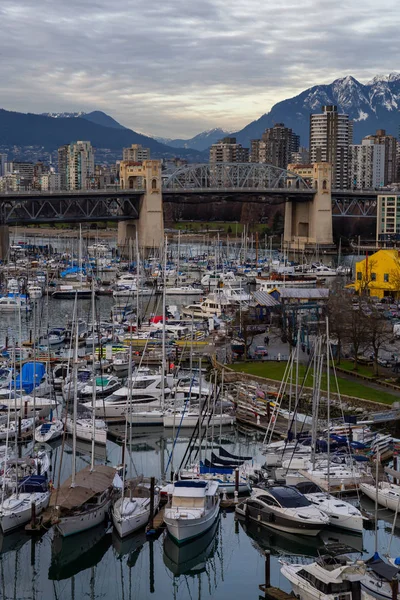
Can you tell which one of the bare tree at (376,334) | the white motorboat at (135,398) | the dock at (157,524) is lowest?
the dock at (157,524)

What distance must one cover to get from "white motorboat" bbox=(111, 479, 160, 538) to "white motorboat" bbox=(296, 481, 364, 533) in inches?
153

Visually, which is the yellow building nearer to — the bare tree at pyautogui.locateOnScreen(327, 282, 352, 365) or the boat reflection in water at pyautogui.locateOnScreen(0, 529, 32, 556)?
the bare tree at pyautogui.locateOnScreen(327, 282, 352, 365)

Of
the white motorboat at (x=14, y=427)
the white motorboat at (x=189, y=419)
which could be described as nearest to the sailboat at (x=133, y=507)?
the white motorboat at (x=14, y=427)

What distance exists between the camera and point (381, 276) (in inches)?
2341

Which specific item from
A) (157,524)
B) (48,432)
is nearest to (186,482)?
(157,524)

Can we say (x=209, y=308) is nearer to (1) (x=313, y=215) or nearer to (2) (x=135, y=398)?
(2) (x=135, y=398)

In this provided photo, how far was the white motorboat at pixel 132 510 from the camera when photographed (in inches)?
885

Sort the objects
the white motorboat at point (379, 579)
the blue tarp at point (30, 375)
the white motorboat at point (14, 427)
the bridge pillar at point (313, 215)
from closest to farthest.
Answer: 1. the white motorboat at point (379, 579)
2. the white motorboat at point (14, 427)
3. the blue tarp at point (30, 375)
4. the bridge pillar at point (313, 215)

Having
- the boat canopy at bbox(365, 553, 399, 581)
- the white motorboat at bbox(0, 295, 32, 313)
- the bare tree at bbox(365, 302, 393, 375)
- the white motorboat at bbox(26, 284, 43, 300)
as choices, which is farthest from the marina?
the white motorboat at bbox(26, 284, 43, 300)

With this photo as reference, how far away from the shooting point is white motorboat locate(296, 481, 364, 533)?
22562 mm

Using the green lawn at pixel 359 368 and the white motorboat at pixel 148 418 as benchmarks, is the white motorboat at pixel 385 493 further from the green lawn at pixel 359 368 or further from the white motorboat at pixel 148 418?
the green lawn at pixel 359 368

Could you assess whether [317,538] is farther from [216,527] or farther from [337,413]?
[337,413]

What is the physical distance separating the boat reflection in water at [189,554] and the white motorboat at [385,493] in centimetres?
424

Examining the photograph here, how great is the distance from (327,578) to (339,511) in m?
4.47
